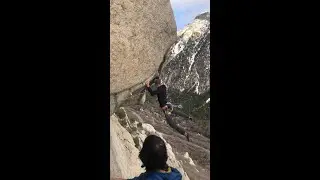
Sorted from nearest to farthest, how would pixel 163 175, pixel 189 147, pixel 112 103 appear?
pixel 163 175, pixel 189 147, pixel 112 103

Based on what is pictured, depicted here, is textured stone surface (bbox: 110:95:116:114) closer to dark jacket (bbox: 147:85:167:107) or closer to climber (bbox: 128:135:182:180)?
dark jacket (bbox: 147:85:167:107)

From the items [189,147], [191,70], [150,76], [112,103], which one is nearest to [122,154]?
[112,103]

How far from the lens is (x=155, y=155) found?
327 cm

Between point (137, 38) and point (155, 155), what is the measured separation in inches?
33.2

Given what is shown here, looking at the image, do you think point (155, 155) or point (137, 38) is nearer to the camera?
point (155, 155)

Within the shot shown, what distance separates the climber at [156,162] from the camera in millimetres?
3250

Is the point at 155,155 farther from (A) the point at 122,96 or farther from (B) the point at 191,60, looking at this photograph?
(B) the point at 191,60

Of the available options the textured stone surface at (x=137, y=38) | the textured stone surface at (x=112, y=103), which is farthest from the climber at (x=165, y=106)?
the textured stone surface at (x=112, y=103)

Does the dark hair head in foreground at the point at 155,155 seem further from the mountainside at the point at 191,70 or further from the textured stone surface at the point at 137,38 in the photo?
the textured stone surface at the point at 137,38

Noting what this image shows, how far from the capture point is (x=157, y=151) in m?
3.28

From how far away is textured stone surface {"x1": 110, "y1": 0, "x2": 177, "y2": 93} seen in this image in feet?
11.4
